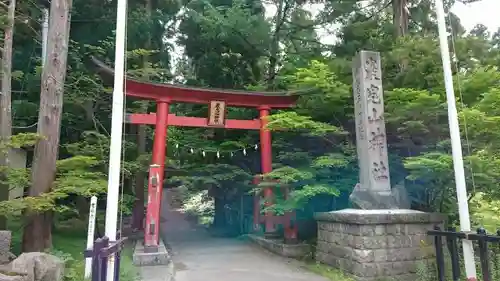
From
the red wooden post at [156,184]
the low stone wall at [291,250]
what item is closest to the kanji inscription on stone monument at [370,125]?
the low stone wall at [291,250]

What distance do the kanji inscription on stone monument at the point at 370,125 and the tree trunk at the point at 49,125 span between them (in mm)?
6210

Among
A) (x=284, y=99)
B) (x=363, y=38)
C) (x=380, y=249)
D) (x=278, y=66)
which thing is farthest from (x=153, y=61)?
(x=380, y=249)

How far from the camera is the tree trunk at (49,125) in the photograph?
24.8 feet

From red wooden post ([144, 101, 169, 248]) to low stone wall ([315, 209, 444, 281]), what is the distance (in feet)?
14.1

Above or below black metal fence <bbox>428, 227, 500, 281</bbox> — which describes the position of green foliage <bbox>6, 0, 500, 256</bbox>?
above

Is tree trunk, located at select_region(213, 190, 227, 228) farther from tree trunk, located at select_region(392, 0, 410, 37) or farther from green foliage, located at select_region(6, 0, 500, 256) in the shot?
tree trunk, located at select_region(392, 0, 410, 37)

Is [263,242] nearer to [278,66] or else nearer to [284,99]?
[284,99]

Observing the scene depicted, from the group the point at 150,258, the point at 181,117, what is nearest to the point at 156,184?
the point at 150,258

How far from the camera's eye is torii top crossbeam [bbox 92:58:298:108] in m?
9.84

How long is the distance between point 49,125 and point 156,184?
282 centimetres

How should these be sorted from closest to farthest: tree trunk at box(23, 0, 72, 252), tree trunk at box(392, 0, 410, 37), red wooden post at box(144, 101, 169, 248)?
tree trunk at box(23, 0, 72, 252) < red wooden post at box(144, 101, 169, 248) < tree trunk at box(392, 0, 410, 37)

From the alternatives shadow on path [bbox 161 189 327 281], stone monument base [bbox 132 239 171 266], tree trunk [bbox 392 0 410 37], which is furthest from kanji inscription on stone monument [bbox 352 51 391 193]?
stone monument base [bbox 132 239 171 266]

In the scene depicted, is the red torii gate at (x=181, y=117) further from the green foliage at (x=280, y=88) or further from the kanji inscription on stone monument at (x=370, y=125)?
the kanji inscription on stone monument at (x=370, y=125)

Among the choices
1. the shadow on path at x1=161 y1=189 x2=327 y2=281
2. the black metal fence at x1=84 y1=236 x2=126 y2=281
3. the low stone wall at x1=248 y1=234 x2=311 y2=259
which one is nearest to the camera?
the black metal fence at x1=84 y1=236 x2=126 y2=281
